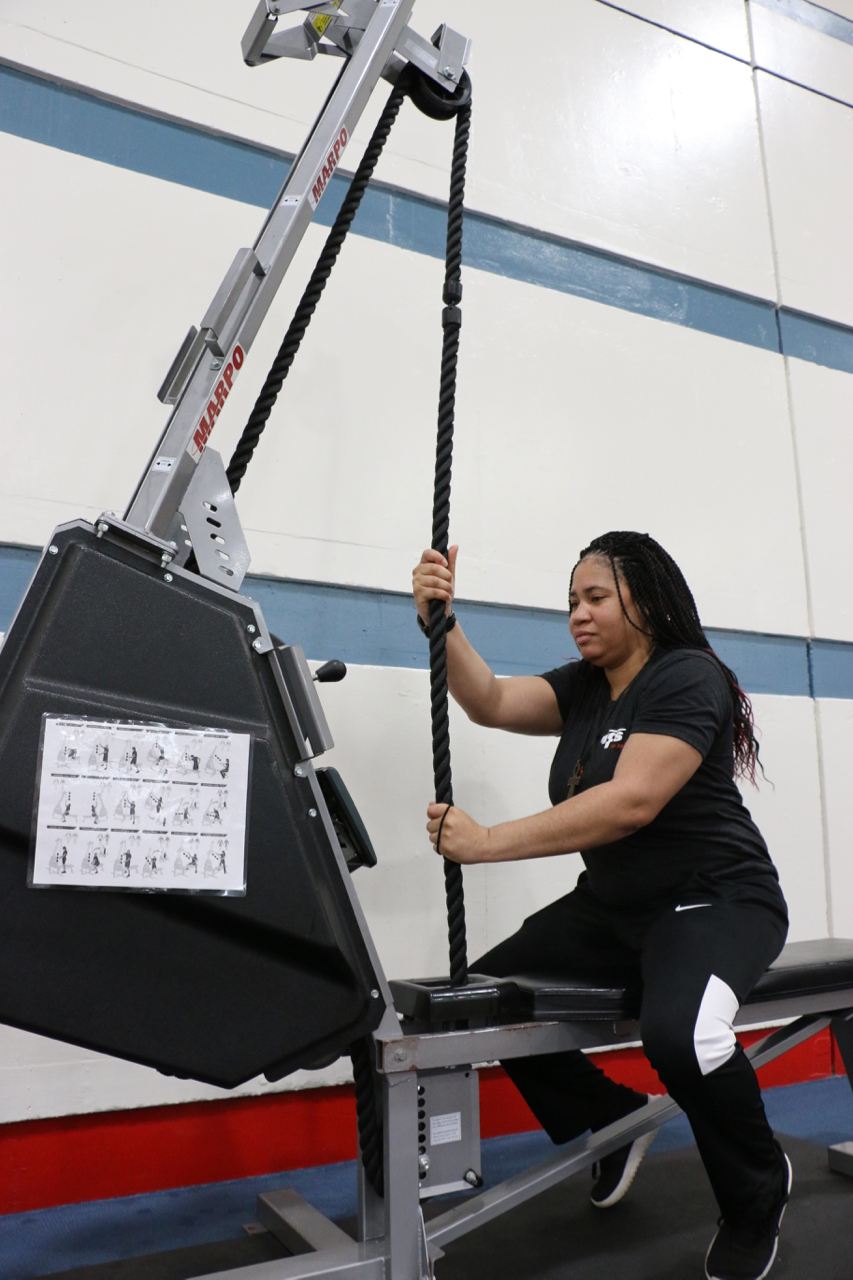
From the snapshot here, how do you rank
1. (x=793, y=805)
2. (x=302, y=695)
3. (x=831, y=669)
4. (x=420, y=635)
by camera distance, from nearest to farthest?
1. (x=302, y=695)
2. (x=420, y=635)
3. (x=793, y=805)
4. (x=831, y=669)

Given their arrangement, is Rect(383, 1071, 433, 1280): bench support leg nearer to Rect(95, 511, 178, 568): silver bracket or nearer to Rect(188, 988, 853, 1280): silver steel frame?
Rect(188, 988, 853, 1280): silver steel frame

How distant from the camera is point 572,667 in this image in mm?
1848

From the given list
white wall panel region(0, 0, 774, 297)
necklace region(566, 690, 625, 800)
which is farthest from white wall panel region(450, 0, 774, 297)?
necklace region(566, 690, 625, 800)

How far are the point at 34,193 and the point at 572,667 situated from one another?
4.79 feet

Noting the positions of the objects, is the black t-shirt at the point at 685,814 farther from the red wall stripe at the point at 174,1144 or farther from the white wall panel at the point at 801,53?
the white wall panel at the point at 801,53

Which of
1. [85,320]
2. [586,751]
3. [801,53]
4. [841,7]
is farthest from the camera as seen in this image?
[841,7]

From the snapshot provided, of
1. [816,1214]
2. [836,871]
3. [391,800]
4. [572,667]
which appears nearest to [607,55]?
[572,667]

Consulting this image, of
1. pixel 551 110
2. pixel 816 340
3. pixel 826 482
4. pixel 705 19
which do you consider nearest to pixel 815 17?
pixel 705 19

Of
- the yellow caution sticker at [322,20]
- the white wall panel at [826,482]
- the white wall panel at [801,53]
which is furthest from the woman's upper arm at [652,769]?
the white wall panel at [801,53]

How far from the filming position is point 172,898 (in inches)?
42.3

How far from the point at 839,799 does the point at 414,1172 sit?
1842 mm

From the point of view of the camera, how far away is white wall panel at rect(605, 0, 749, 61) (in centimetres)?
282

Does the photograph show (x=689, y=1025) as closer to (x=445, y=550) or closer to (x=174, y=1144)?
(x=445, y=550)

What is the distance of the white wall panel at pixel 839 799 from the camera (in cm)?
249
